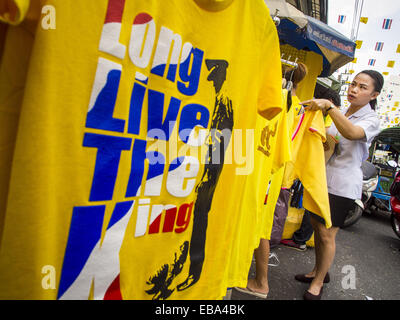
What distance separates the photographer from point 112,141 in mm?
704

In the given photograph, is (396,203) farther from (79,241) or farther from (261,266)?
(79,241)

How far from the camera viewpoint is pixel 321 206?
1960 millimetres

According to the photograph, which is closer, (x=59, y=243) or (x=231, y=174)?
(x=59, y=243)

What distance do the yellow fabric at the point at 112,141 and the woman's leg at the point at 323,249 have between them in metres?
1.47

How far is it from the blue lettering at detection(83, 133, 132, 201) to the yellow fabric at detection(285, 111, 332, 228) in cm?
163

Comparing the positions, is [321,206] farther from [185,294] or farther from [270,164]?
[185,294]

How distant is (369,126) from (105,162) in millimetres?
2048

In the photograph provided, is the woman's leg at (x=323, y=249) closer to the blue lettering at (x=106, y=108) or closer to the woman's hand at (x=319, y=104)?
the woman's hand at (x=319, y=104)

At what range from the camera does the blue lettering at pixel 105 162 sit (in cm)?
67

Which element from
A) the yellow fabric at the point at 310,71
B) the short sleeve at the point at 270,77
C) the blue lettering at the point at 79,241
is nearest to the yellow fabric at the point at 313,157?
the short sleeve at the point at 270,77

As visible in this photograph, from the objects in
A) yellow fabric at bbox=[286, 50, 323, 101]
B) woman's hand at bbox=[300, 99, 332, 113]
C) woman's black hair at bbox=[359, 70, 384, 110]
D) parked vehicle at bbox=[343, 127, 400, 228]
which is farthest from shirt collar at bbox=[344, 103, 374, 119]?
yellow fabric at bbox=[286, 50, 323, 101]
